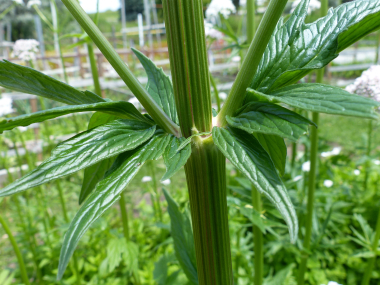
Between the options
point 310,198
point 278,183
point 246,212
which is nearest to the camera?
point 278,183

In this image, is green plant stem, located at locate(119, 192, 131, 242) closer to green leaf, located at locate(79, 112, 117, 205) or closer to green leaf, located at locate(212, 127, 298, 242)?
green leaf, located at locate(79, 112, 117, 205)

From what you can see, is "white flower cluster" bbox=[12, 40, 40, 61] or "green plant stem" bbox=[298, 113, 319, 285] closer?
"green plant stem" bbox=[298, 113, 319, 285]

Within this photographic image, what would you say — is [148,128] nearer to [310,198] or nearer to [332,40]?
[332,40]

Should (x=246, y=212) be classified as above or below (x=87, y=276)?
above

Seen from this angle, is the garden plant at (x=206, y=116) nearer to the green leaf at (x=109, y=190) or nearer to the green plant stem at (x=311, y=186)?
the green leaf at (x=109, y=190)

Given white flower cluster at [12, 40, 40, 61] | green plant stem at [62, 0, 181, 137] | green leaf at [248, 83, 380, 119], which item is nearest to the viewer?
green leaf at [248, 83, 380, 119]

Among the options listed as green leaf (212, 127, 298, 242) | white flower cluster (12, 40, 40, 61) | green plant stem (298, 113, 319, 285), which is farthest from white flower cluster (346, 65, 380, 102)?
white flower cluster (12, 40, 40, 61)

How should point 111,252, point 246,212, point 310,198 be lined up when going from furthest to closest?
point 111,252 < point 310,198 < point 246,212

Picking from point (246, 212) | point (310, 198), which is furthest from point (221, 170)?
point (310, 198)
